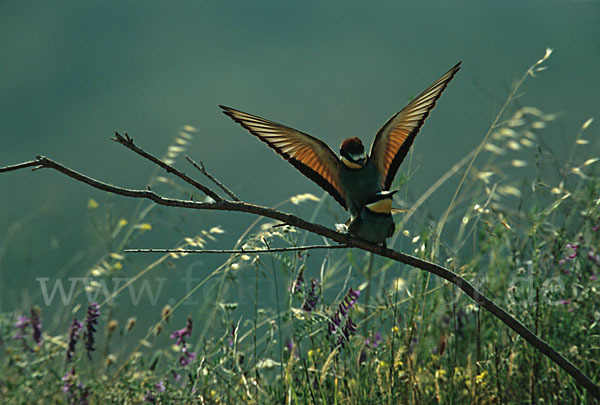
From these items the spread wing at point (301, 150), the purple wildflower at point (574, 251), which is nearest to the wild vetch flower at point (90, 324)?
the spread wing at point (301, 150)

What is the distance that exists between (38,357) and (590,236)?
2.17 m

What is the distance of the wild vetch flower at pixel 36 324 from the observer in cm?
243

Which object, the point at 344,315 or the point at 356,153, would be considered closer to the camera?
the point at 356,153

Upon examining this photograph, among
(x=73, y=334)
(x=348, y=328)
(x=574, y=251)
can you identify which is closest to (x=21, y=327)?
(x=73, y=334)

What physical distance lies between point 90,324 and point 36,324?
1.23 ft

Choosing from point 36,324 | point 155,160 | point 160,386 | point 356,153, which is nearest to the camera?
point 155,160

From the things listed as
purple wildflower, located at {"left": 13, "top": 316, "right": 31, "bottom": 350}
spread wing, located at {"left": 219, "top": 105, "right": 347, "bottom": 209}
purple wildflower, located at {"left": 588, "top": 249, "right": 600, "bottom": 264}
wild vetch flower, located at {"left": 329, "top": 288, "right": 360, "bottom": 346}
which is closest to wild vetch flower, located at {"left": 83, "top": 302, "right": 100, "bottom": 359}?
purple wildflower, located at {"left": 13, "top": 316, "right": 31, "bottom": 350}

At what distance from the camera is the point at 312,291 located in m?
1.91

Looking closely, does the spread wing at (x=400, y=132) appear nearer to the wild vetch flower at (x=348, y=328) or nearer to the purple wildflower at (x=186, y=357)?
the wild vetch flower at (x=348, y=328)

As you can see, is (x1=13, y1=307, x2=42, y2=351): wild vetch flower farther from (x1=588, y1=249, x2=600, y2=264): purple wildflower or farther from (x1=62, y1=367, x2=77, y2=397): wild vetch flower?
(x1=588, y1=249, x2=600, y2=264): purple wildflower

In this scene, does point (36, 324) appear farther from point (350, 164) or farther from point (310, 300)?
point (350, 164)

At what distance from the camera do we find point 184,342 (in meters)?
2.13

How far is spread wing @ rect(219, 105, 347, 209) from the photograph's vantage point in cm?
130

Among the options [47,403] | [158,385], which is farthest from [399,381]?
[47,403]
